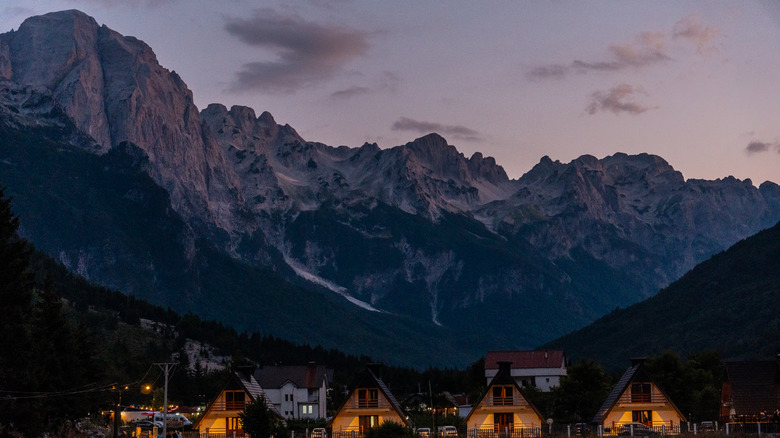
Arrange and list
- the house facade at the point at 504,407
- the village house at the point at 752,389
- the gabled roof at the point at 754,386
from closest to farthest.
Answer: the village house at the point at 752,389 → the gabled roof at the point at 754,386 → the house facade at the point at 504,407

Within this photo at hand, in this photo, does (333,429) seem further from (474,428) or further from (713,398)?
(713,398)

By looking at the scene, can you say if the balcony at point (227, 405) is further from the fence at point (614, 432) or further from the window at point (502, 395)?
the window at point (502, 395)

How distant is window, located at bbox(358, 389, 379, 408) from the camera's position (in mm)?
139250

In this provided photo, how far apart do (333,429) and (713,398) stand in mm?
55042

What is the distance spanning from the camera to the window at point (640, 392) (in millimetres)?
132750

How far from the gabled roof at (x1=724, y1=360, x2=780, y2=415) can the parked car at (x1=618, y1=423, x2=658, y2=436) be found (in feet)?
59.4

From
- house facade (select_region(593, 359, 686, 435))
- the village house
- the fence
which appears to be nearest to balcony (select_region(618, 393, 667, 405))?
house facade (select_region(593, 359, 686, 435))

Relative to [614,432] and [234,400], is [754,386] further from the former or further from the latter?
[234,400]

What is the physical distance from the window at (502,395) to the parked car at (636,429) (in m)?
16.7

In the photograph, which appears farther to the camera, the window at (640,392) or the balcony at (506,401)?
the balcony at (506,401)

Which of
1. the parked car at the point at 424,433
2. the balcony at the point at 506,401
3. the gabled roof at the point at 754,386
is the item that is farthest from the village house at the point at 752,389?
the parked car at the point at 424,433

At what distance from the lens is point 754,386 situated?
134875mm

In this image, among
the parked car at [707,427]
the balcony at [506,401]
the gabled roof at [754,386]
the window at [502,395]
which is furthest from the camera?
the window at [502,395]

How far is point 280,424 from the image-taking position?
4899 inches
